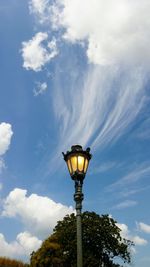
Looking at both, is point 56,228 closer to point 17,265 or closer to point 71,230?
point 71,230

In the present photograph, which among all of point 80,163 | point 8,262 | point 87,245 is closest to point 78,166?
point 80,163

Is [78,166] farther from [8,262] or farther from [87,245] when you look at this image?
[87,245]

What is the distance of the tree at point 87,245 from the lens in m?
39.9

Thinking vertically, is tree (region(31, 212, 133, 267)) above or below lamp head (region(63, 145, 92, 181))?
above

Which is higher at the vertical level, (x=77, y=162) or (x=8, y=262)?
(x=8, y=262)

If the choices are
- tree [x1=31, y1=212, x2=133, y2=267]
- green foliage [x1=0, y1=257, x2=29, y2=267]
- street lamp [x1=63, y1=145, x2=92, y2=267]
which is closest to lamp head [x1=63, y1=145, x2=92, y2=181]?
street lamp [x1=63, y1=145, x2=92, y2=267]

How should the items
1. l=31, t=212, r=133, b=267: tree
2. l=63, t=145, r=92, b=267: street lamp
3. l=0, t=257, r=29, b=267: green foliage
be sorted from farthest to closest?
1. l=31, t=212, r=133, b=267: tree
2. l=0, t=257, r=29, b=267: green foliage
3. l=63, t=145, r=92, b=267: street lamp

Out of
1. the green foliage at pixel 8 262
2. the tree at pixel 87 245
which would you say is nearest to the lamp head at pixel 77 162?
the green foliage at pixel 8 262

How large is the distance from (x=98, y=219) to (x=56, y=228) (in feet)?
16.3

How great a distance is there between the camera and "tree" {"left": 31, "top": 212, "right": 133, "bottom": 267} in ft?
131

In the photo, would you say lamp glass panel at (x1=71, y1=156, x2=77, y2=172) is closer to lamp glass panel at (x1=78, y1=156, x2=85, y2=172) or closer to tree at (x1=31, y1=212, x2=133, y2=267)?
lamp glass panel at (x1=78, y1=156, x2=85, y2=172)

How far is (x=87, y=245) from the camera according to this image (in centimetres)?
4356

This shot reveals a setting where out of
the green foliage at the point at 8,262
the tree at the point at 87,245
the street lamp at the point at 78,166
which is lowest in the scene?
the street lamp at the point at 78,166

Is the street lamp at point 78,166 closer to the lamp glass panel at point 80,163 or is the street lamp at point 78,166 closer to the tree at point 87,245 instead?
the lamp glass panel at point 80,163
